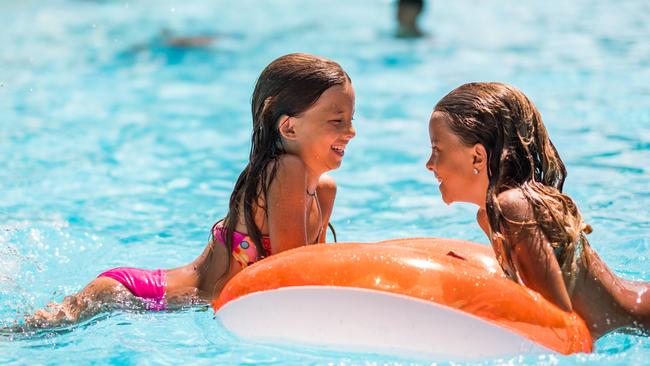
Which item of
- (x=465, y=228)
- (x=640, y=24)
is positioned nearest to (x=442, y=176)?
(x=465, y=228)

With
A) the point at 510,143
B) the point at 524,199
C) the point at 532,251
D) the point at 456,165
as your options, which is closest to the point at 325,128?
the point at 456,165

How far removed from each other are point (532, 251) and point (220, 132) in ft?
17.3

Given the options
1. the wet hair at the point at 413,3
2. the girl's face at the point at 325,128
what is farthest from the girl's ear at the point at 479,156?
the wet hair at the point at 413,3

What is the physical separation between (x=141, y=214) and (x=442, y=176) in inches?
119

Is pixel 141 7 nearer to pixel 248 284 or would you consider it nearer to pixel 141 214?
pixel 141 214

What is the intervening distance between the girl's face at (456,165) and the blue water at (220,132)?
2.34 ft

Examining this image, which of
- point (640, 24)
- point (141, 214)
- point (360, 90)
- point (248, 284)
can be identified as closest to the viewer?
point (248, 284)

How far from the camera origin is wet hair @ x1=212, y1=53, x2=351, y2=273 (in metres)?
4.12

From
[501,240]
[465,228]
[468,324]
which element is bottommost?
[465,228]

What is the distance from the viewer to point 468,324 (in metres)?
3.42

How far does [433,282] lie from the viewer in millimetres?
3432

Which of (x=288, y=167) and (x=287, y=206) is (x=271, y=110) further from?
(x=287, y=206)

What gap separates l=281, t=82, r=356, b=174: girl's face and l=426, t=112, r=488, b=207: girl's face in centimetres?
48

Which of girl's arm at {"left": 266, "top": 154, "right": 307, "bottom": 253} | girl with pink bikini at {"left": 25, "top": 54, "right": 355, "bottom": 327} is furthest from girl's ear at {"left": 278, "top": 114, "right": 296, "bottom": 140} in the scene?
girl's arm at {"left": 266, "top": 154, "right": 307, "bottom": 253}
